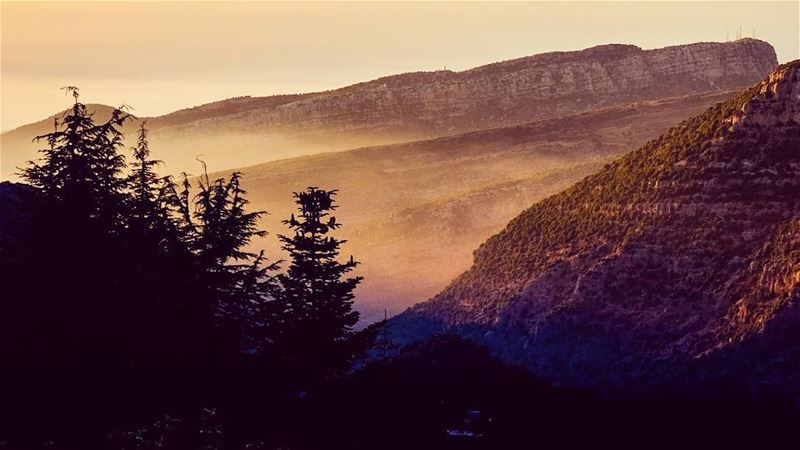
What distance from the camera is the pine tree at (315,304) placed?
252 feet

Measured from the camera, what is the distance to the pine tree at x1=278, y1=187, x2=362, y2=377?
7694 centimetres

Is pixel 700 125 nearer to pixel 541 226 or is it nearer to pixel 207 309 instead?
pixel 541 226

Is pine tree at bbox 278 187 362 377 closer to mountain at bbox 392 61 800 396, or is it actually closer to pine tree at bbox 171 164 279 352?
pine tree at bbox 171 164 279 352

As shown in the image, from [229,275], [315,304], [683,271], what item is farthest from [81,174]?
[683,271]

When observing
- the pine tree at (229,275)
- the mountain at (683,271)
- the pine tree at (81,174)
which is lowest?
the mountain at (683,271)

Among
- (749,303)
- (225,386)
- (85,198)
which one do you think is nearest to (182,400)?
(225,386)

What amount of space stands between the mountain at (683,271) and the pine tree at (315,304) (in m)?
21.6

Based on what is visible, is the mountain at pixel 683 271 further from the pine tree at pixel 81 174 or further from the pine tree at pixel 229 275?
the pine tree at pixel 81 174

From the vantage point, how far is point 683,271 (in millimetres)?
103500

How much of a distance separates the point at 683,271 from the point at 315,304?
3197 cm

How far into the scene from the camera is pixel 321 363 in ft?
252

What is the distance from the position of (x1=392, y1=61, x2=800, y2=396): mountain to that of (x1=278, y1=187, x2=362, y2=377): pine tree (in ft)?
70.9

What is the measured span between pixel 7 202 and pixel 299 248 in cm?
1395

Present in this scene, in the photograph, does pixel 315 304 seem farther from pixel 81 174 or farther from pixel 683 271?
pixel 683 271
